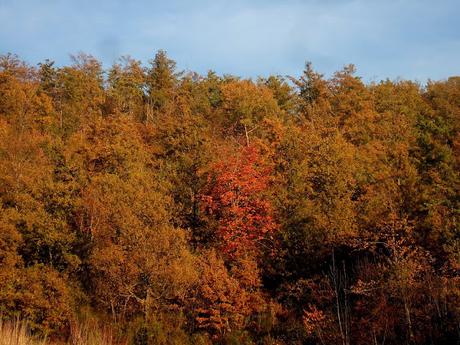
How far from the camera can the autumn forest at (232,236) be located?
27.5 metres

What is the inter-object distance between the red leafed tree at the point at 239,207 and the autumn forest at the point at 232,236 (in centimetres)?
15

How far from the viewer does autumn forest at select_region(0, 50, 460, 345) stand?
27547 mm

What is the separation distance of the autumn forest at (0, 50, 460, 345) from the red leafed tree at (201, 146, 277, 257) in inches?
5.8

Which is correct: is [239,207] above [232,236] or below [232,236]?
above

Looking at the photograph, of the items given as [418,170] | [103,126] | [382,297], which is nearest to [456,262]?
[382,297]

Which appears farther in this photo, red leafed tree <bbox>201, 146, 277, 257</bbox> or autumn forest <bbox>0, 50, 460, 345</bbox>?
red leafed tree <bbox>201, 146, 277, 257</bbox>

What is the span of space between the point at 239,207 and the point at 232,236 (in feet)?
7.94

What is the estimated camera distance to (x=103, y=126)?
132 ft

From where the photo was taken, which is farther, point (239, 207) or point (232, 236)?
point (239, 207)

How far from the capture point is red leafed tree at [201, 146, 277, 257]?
34.9 metres

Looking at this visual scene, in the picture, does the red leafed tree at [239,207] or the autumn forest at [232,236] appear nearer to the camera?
the autumn forest at [232,236]

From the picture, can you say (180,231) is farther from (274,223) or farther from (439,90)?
(439,90)

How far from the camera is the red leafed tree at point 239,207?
3494 centimetres

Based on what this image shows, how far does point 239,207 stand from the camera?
1423 inches
